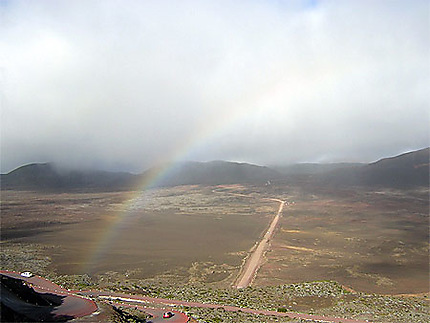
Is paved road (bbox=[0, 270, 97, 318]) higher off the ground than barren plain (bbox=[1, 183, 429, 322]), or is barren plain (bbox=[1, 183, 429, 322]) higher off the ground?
paved road (bbox=[0, 270, 97, 318])

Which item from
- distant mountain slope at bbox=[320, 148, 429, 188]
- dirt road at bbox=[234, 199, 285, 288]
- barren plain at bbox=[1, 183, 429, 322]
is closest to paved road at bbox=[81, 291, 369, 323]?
barren plain at bbox=[1, 183, 429, 322]

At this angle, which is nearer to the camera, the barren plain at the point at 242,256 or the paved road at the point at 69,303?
the paved road at the point at 69,303

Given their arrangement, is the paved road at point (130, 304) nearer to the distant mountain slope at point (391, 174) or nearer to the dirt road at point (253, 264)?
the dirt road at point (253, 264)

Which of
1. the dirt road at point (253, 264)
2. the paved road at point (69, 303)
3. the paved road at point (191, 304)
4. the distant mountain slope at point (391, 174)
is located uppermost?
the distant mountain slope at point (391, 174)

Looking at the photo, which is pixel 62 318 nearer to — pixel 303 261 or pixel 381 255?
pixel 303 261

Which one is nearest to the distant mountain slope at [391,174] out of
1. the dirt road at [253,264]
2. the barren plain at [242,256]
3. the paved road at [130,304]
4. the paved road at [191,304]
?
the barren plain at [242,256]

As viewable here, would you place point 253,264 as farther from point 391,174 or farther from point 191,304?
point 391,174

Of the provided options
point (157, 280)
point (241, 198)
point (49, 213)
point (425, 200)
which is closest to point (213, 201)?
point (241, 198)

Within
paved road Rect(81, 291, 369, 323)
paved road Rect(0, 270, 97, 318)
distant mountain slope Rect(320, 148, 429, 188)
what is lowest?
paved road Rect(81, 291, 369, 323)

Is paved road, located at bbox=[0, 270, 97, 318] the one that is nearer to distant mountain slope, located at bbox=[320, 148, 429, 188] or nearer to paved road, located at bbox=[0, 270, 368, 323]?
paved road, located at bbox=[0, 270, 368, 323]
